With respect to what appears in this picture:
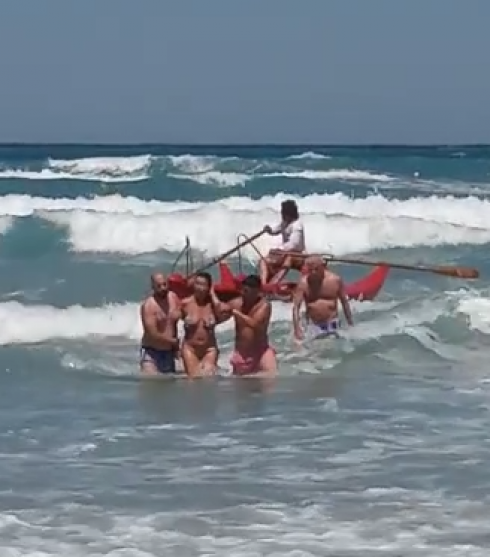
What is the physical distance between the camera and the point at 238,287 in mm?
9711

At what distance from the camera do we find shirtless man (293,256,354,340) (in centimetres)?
1005

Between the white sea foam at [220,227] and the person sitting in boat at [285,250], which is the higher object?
the person sitting in boat at [285,250]

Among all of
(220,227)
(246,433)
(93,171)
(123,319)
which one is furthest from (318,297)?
(93,171)

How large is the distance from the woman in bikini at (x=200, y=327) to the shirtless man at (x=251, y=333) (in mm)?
132

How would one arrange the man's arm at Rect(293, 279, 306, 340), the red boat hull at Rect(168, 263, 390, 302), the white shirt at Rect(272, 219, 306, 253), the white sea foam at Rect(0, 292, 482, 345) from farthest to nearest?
the white sea foam at Rect(0, 292, 482, 345)
the white shirt at Rect(272, 219, 306, 253)
the man's arm at Rect(293, 279, 306, 340)
the red boat hull at Rect(168, 263, 390, 302)

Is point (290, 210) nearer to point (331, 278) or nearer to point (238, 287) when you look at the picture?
point (331, 278)

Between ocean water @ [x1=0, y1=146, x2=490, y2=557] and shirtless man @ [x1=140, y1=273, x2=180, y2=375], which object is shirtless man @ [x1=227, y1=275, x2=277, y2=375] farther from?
shirtless man @ [x1=140, y1=273, x2=180, y2=375]

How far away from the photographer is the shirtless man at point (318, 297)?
33.0 ft

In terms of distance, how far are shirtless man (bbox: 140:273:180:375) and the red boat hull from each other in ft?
1.18

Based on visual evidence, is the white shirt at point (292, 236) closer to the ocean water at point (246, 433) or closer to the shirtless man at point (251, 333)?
the ocean water at point (246, 433)

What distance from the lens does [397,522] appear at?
18.9ft

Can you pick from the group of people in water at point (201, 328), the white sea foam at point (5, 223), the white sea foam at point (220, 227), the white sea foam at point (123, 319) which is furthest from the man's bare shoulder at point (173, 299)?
the white sea foam at point (5, 223)

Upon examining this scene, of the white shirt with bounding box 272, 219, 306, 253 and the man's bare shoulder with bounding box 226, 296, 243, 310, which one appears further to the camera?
the white shirt with bounding box 272, 219, 306, 253

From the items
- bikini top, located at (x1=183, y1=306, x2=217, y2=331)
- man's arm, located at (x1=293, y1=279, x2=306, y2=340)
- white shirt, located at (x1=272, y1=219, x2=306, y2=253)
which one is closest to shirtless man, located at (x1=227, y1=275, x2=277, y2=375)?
bikini top, located at (x1=183, y1=306, x2=217, y2=331)
